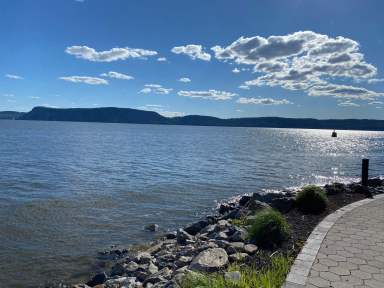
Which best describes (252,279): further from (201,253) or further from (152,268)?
(152,268)

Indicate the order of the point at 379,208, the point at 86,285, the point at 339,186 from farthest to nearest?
the point at 339,186
the point at 379,208
the point at 86,285

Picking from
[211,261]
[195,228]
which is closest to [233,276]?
[211,261]

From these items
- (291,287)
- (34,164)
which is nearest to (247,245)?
(291,287)

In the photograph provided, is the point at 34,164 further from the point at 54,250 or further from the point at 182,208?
the point at 54,250

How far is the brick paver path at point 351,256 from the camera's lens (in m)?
6.38

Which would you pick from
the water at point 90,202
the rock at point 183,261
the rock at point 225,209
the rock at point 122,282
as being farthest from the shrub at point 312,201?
the rock at point 225,209

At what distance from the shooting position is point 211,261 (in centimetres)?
853

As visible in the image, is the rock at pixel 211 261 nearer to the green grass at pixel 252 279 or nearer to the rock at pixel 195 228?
the green grass at pixel 252 279

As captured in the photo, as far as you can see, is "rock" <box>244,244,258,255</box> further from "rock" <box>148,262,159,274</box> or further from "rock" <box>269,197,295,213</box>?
"rock" <box>269,197,295,213</box>

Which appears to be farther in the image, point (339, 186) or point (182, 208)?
point (182, 208)

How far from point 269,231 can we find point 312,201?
383 centimetres

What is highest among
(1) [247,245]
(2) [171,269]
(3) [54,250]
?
(1) [247,245]

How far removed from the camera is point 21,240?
14250 millimetres

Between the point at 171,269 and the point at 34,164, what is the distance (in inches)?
1206
